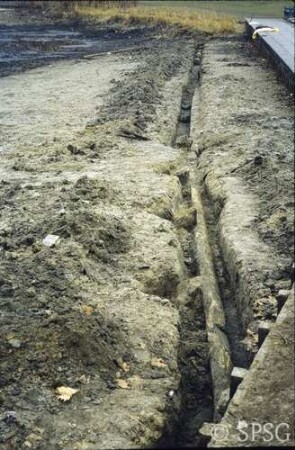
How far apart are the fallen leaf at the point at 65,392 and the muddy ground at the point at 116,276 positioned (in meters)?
0.03

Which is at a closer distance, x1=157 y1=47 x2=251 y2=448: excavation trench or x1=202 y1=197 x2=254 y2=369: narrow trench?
x1=157 y1=47 x2=251 y2=448: excavation trench

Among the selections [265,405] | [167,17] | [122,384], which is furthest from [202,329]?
[167,17]

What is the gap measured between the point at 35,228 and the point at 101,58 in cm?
1873

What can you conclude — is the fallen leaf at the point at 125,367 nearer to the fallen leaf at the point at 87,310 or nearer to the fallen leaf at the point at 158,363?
the fallen leaf at the point at 158,363

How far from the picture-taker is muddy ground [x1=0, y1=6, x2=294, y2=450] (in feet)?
17.9

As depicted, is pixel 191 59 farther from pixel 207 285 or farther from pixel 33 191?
pixel 207 285

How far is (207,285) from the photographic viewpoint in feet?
25.1

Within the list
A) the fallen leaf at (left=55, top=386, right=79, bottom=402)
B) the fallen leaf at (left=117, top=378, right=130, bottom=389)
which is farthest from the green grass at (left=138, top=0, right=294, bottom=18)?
the fallen leaf at (left=55, top=386, right=79, bottom=402)

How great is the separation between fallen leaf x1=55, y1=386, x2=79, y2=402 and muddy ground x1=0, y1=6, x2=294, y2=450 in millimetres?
30

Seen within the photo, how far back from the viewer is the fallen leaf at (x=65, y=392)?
549cm

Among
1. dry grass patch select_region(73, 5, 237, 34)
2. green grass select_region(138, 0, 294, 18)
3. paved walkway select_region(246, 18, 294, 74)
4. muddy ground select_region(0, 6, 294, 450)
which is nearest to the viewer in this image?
muddy ground select_region(0, 6, 294, 450)

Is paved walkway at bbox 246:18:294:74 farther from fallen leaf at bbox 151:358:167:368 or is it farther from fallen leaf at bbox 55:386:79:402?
fallen leaf at bbox 55:386:79:402

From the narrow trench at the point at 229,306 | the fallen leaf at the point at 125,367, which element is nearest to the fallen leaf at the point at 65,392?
the fallen leaf at the point at 125,367

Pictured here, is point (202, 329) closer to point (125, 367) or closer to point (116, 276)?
point (116, 276)
